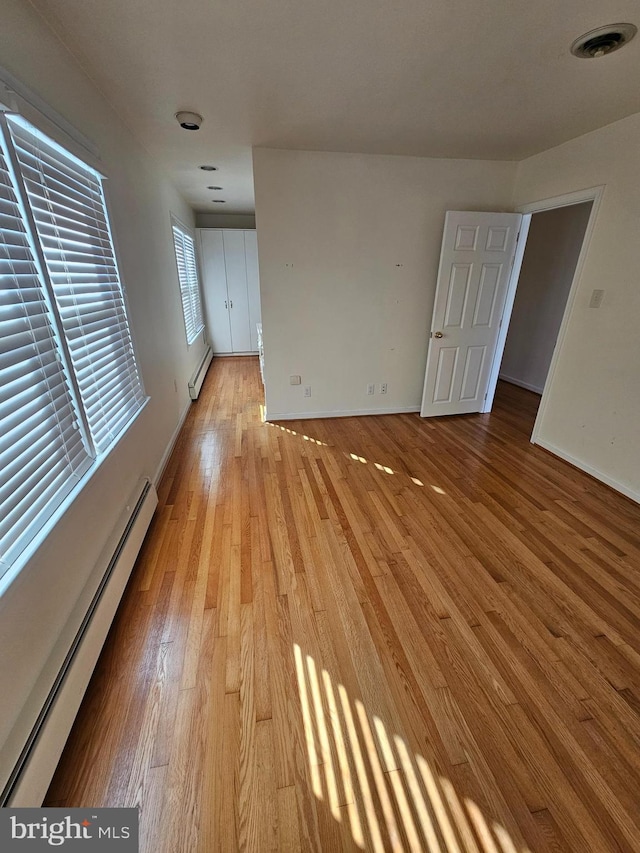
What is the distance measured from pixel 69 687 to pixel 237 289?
6.23 m

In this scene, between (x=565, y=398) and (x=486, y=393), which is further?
(x=486, y=393)

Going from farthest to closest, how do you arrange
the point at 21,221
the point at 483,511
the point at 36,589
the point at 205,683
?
the point at 483,511 → the point at 205,683 → the point at 21,221 → the point at 36,589

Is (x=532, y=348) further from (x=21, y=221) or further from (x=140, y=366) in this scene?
(x=21, y=221)

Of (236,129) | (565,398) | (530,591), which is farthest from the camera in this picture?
(565,398)

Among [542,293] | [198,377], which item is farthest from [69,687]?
[542,293]

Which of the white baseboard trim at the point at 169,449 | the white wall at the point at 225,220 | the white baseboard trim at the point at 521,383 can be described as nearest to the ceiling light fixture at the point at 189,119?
the white baseboard trim at the point at 169,449

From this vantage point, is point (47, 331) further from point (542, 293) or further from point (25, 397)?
point (542, 293)

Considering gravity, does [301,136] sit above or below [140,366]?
above

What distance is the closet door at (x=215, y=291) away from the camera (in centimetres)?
599

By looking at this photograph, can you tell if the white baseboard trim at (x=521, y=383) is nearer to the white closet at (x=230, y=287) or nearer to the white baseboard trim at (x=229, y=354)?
the white closet at (x=230, y=287)

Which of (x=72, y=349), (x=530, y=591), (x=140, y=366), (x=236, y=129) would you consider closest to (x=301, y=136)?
(x=236, y=129)

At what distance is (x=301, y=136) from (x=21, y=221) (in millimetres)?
2332

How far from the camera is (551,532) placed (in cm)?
218

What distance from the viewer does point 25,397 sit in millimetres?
1180
